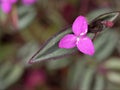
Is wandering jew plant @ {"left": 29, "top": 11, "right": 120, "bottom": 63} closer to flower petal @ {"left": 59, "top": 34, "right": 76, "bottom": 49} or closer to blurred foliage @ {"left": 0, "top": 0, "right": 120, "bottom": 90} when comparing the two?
flower petal @ {"left": 59, "top": 34, "right": 76, "bottom": 49}

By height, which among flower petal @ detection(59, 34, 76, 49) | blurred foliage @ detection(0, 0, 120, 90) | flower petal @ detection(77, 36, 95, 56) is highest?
flower petal @ detection(59, 34, 76, 49)

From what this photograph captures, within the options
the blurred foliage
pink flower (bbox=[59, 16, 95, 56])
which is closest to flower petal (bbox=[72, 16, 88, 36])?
pink flower (bbox=[59, 16, 95, 56])

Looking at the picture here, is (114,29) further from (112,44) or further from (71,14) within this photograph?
(71,14)

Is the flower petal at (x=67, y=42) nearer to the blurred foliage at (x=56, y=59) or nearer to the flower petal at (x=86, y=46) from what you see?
the flower petal at (x=86, y=46)

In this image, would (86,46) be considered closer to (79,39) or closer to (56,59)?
(79,39)

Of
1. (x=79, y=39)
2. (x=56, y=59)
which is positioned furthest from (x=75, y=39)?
(x=56, y=59)

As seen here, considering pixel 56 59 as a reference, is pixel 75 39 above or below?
above

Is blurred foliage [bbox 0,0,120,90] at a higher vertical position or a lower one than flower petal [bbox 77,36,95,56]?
lower

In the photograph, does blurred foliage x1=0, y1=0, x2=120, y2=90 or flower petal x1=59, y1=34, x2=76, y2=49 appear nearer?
flower petal x1=59, y1=34, x2=76, y2=49
